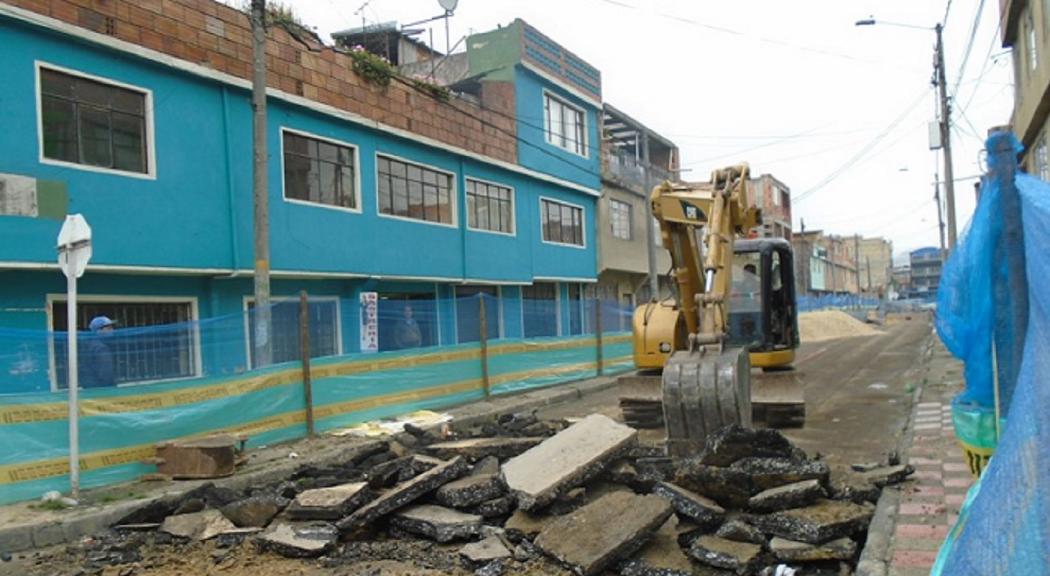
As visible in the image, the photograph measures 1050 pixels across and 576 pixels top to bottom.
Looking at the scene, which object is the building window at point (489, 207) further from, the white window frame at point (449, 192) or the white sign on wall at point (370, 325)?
the white sign on wall at point (370, 325)

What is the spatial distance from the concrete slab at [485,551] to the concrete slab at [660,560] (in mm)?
990

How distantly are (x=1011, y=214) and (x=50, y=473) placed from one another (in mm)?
8675

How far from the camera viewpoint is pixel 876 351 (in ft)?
89.4

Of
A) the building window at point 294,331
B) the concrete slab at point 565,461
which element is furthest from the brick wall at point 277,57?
the concrete slab at point 565,461

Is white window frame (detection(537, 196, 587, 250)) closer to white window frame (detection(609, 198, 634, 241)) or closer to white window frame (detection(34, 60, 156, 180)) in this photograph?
white window frame (detection(609, 198, 634, 241))

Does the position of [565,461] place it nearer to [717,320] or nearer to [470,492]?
[470,492]

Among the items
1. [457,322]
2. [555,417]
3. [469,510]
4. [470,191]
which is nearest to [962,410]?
[469,510]

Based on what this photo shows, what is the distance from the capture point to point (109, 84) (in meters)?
12.1

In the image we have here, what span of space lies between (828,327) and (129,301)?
3802cm

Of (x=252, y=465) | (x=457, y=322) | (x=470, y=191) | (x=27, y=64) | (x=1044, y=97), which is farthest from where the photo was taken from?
(x=470, y=191)

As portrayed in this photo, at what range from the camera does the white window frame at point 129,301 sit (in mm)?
8203

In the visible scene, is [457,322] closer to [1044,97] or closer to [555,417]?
[555,417]

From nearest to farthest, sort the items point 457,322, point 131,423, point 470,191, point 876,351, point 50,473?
point 50,473, point 131,423, point 457,322, point 470,191, point 876,351

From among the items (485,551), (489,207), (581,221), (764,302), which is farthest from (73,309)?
(581,221)
